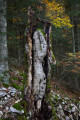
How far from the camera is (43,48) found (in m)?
3.51

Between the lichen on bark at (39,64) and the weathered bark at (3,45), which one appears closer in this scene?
the lichen on bark at (39,64)

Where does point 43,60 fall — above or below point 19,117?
above

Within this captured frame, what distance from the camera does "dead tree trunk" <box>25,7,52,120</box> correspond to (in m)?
3.50

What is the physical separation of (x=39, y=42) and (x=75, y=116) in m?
4.80

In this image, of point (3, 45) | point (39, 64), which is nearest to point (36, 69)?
point (39, 64)

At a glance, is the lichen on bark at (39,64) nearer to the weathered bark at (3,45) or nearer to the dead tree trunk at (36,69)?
the dead tree trunk at (36,69)

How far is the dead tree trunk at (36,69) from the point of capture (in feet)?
11.5

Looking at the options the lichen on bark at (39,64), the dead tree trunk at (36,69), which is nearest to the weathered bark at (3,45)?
the dead tree trunk at (36,69)

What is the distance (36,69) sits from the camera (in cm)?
352

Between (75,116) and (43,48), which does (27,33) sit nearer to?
(43,48)

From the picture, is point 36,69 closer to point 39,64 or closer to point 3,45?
point 39,64

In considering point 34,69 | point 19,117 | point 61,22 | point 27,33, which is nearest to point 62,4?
point 61,22

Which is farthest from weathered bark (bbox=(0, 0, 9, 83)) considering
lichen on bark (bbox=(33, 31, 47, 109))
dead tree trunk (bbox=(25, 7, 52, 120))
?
lichen on bark (bbox=(33, 31, 47, 109))

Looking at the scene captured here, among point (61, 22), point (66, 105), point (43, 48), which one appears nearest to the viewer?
point (43, 48)
